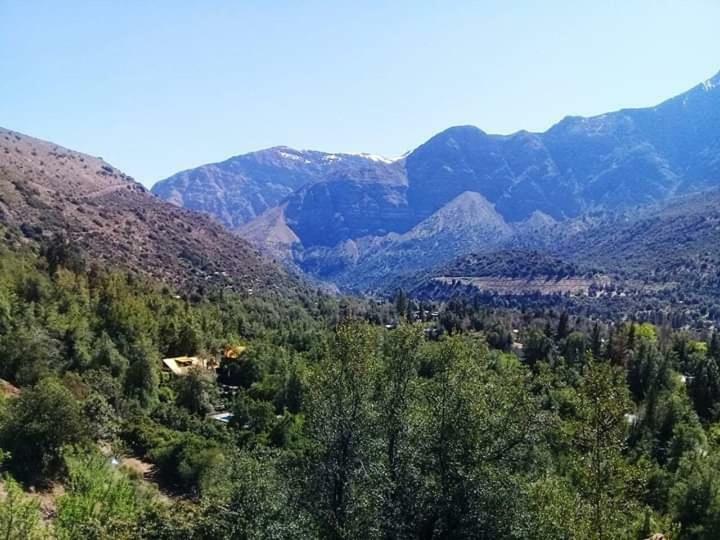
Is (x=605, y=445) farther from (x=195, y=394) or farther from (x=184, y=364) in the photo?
(x=184, y=364)

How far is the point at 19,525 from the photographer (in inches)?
813

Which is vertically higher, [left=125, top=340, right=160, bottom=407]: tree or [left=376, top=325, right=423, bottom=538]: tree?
[left=376, top=325, right=423, bottom=538]: tree

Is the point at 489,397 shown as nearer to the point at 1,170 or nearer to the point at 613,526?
the point at 613,526

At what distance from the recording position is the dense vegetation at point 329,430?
63.6 feet

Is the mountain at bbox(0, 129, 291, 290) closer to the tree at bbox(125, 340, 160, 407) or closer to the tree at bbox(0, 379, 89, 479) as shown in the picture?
the tree at bbox(125, 340, 160, 407)

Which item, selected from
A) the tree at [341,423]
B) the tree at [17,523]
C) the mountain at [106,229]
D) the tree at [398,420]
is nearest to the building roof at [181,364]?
the mountain at [106,229]

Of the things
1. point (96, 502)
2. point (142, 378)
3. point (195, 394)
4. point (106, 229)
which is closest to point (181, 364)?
point (195, 394)

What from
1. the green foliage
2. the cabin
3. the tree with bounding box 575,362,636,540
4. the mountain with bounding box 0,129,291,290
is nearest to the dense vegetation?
the tree with bounding box 575,362,636,540

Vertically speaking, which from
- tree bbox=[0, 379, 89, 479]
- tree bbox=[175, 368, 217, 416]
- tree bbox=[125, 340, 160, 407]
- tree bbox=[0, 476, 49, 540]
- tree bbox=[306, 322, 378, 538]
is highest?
tree bbox=[306, 322, 378, 538]

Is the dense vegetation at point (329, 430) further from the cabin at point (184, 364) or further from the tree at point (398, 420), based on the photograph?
the cabin at point (184, 364)

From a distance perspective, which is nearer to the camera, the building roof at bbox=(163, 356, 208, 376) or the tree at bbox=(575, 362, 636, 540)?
the tree at bbox=(575, 362, 636, 540)

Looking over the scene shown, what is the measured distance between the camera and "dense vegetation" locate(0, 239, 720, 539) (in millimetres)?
19375

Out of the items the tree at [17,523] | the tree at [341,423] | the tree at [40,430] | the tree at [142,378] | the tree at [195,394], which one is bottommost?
the tree at [195,394]

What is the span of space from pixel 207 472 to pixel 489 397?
108 feet
